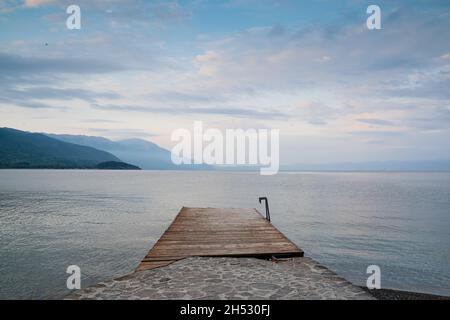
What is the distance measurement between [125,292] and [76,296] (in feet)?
3.50

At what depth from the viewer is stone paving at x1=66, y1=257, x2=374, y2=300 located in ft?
23.2

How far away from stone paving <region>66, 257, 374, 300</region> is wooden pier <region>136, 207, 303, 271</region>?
2.90ft

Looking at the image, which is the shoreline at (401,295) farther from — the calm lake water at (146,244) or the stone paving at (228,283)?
the stone paving at (228,283)

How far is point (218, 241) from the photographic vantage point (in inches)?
496

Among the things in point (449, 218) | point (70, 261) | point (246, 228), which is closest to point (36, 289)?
point (70, 261)

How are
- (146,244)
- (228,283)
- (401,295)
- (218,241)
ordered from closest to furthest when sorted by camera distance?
(228,283)
(218,241)
(401,295)
(146,244)

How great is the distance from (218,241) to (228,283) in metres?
4.76

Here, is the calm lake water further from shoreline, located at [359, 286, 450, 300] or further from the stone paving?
the stone paving

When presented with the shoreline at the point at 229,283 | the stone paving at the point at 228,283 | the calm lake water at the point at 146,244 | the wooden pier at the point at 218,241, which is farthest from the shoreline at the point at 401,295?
the stone paving at the point at 228,283

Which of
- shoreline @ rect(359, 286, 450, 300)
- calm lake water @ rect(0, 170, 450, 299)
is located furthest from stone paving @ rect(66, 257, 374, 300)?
calm lake water @ rect(0, 170, 450, 299)

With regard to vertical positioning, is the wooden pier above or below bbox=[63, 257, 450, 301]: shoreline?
below

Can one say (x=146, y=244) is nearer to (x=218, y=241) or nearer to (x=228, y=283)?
(x=218, y=241)

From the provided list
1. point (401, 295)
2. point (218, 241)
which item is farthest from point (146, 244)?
point (401, 295)
